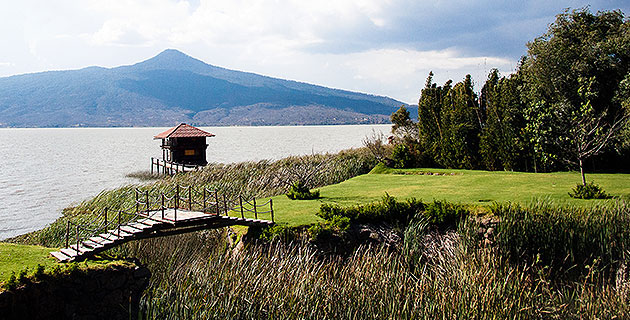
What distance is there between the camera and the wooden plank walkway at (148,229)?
11438 millimetres

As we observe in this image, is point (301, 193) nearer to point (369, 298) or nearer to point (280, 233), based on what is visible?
point (280, 233)

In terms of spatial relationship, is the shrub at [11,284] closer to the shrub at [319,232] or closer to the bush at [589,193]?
the shrub at [319,232]

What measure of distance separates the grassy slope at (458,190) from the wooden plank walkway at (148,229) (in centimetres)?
189

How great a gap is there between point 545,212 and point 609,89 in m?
16.0

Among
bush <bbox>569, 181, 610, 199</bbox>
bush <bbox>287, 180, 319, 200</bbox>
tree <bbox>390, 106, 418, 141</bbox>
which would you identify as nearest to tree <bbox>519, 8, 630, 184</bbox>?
bush <bbox>569, 181, 610, 199</bbox>

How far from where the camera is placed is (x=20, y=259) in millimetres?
10461

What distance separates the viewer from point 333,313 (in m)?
8.34

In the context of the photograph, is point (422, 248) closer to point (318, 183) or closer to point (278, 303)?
point (278, 303)

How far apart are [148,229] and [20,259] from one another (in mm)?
3114

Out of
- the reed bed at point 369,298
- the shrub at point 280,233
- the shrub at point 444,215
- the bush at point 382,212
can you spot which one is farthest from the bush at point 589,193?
the shrub at point 280,233

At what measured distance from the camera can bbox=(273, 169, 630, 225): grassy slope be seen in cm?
1558

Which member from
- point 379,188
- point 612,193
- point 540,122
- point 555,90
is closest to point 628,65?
point 555,90

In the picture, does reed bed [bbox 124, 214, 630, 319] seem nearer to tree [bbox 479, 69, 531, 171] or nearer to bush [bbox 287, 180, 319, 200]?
bush [bbox 287, 180, 319, 200]

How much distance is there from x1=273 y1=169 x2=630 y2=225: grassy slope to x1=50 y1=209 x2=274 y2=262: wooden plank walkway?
189cm
